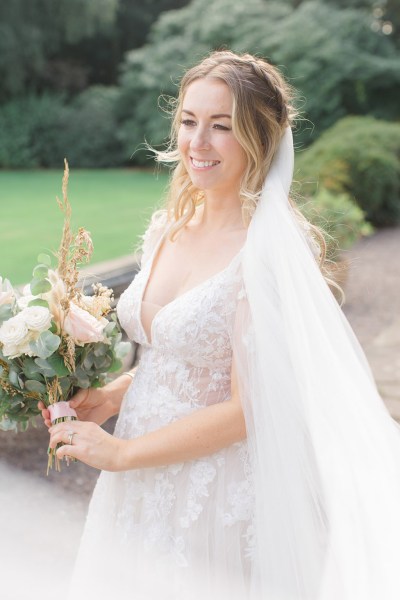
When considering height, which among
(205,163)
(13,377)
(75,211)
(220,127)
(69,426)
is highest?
(220,127)

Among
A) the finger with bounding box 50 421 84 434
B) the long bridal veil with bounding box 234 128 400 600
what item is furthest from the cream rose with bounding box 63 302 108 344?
the long bridal veil with bounding box 234 128 400 600

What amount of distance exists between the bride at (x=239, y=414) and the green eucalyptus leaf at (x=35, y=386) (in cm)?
12

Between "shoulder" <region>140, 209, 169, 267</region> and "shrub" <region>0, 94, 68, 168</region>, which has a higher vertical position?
"shoulder" <region>140, 209, 169, 267</region>

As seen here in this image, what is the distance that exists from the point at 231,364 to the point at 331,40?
22.5m

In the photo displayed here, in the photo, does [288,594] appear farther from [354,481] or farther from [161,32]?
[161,32]

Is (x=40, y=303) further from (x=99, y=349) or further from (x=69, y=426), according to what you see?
(x=69, y=426)

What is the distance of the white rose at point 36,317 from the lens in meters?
1.88

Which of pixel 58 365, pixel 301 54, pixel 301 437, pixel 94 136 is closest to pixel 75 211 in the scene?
pixel 94 136

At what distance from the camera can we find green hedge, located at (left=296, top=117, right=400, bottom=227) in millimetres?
12570

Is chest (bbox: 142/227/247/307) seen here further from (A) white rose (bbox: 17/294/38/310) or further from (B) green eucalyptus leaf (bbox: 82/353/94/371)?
(A) white rose (bbox: 17/294/38/310)

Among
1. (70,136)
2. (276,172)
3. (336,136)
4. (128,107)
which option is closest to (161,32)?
(128,107)

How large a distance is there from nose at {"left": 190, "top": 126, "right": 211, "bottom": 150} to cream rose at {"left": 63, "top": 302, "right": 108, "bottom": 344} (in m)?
0.54

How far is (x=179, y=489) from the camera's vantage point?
2100mm

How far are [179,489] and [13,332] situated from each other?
2.18ft
